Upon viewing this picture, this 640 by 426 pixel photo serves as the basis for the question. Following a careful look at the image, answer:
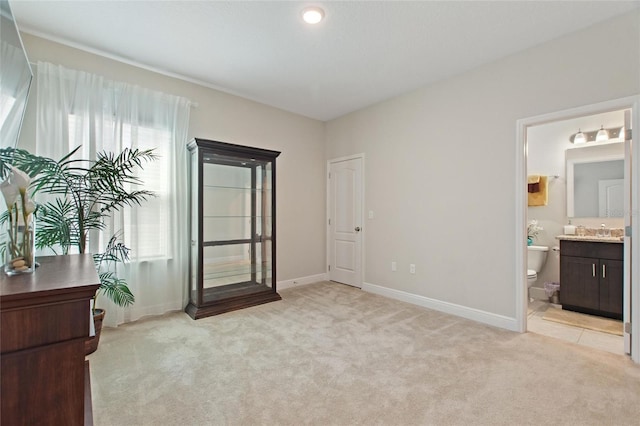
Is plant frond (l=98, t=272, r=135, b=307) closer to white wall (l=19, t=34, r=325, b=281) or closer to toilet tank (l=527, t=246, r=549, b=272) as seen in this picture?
white wall (l=19, t=34, r=325, b=281)

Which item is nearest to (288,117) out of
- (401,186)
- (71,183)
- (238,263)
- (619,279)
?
(401,186)

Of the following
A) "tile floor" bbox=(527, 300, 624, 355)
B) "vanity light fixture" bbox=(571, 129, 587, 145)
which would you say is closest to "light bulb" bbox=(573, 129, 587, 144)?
"vanity light fixture" bbox=(571, 129, 587, 145)

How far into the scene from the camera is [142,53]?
2.98m

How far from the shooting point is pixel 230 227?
3.80 m

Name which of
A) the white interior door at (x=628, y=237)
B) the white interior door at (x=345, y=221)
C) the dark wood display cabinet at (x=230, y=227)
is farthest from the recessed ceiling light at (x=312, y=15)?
the white interior door at (x=628, y=237)

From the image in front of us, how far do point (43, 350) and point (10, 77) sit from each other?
1.86 metres

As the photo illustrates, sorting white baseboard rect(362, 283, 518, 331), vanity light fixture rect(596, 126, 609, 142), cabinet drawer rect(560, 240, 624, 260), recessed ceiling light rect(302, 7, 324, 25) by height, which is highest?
recessed ceiling light rect(302, 7, 324, 25)

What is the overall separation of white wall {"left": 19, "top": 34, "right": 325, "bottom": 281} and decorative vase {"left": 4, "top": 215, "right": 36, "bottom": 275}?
2569mm

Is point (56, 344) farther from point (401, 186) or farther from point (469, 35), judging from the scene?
point (401, 186)

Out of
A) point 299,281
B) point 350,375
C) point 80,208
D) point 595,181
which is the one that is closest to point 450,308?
point 350,375

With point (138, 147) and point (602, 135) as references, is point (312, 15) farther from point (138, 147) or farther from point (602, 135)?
point (602, 135)

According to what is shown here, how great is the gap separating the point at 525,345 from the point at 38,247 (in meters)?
4.21

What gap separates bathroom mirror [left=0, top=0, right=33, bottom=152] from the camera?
5.21 feet

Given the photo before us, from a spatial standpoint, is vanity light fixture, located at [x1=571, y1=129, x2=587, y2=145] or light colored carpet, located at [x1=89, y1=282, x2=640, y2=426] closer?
light colored carpet, located at [x1=89, y1=282, x2=640, y2=426]
